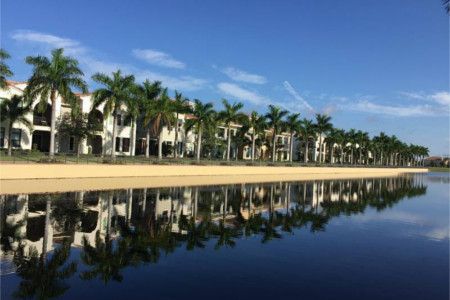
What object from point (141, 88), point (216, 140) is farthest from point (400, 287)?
point (216, 140)

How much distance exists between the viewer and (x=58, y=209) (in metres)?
16.0

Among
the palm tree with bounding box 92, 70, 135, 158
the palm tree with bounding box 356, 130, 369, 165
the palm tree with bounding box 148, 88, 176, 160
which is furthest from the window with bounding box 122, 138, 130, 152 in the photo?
the palm tree with bounding box 356, 130, 369, 165

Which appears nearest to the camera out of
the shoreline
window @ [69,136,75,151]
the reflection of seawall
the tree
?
the reflection of seawall

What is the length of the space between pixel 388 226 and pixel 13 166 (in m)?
24.0

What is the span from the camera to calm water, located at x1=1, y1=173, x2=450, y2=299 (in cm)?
791

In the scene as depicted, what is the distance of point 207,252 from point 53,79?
2792cm

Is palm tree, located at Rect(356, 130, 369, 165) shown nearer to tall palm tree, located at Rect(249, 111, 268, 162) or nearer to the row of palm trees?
the row of palm trees

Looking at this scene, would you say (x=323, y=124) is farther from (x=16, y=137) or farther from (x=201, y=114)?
(x=16, y=137)

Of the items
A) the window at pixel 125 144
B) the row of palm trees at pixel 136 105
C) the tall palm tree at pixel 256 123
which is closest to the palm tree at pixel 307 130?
the row of palm trees at pixel 136 105

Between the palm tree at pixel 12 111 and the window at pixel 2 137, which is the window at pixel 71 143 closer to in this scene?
the window at pixel 2 137

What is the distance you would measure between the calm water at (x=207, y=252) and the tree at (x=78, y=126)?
2338cm

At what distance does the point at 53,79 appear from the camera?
3253 cm

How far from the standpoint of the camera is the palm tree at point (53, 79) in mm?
32281

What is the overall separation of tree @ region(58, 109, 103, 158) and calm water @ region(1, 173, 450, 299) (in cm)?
2338
